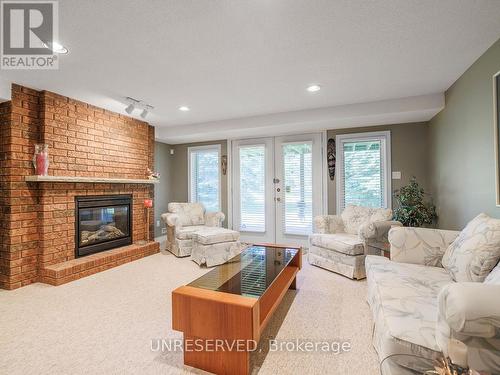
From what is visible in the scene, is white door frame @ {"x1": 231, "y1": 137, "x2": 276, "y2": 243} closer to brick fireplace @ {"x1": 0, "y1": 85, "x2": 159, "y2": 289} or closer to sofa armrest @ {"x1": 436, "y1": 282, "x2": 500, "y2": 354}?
brick fireplace @ {"x1": 0, "y1": 85, "x2": 159, "y2": 289}

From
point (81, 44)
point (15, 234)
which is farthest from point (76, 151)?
point (81, 44)

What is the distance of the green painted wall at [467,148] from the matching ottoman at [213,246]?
278 cm

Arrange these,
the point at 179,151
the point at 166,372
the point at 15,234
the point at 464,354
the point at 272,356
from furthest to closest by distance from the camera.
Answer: the point at 179,151, the point at 15,234, the point at 272,356, the point at 166,372, the point at 464,354

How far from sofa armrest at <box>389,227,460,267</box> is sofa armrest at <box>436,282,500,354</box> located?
3.74 ft

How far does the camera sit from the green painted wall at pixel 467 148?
7.01 feet

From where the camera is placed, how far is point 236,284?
74.7 inches

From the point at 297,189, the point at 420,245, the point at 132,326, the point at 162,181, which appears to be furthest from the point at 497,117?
the point at 162,181

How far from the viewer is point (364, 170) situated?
404 centimetres

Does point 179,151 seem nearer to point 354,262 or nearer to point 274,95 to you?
point 274,95

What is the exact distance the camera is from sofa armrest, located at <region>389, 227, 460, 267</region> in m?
2.07

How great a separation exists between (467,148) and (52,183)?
15.1 feet

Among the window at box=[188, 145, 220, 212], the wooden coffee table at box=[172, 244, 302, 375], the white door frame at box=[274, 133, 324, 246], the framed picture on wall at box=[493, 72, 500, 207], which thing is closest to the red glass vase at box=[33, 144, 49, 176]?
the wooden coffee table at box=[172, 244, 302, 375]

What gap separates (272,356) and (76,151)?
11.0ft

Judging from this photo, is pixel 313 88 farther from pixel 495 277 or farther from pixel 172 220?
pixel 172 220
